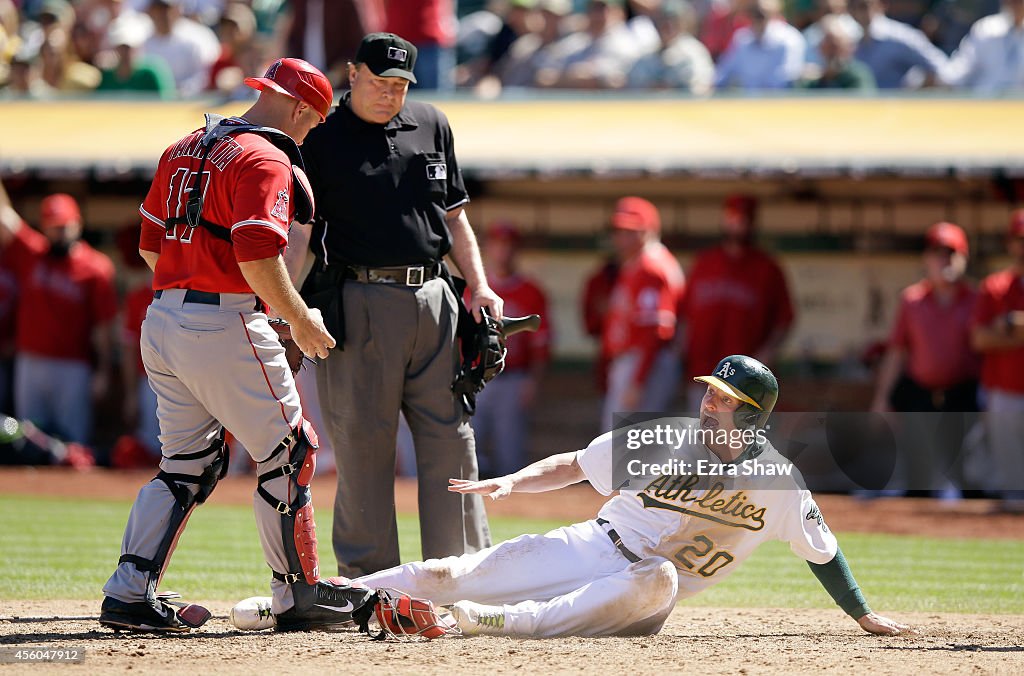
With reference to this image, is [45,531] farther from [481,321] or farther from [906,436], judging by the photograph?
[906,436]

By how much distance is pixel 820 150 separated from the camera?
10.8 m

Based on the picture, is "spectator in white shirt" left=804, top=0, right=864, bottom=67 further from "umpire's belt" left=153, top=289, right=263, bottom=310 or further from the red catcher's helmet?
"umpire's belt" left=153, top=289, right=263, bottom=310

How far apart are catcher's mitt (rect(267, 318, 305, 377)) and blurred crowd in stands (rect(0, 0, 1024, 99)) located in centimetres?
643

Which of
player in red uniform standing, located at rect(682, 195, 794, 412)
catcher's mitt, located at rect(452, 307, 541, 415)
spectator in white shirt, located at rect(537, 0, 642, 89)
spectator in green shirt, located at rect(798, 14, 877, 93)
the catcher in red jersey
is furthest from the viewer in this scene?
spectator in white shirt, located at rect(537, 0, 642, 89)

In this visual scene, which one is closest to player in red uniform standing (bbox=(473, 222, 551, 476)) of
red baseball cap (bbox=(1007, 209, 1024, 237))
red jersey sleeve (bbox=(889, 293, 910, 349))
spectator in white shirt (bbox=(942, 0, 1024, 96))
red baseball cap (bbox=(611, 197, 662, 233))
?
red baseball cap (bbox=(611, 197, 662, 233))

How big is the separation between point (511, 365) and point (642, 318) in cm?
156

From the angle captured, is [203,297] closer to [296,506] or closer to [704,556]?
[296,506]

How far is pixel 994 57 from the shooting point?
38.5ft

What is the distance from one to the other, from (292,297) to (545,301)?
6890 millimetres

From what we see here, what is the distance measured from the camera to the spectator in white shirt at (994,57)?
451 inches

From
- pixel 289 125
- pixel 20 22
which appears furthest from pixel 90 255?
pixel 289 125

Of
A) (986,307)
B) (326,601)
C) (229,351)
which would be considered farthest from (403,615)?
(986,307)

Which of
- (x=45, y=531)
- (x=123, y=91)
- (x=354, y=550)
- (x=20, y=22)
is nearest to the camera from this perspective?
(x=354, y=550)

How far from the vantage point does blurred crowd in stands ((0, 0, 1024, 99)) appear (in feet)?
39.4
